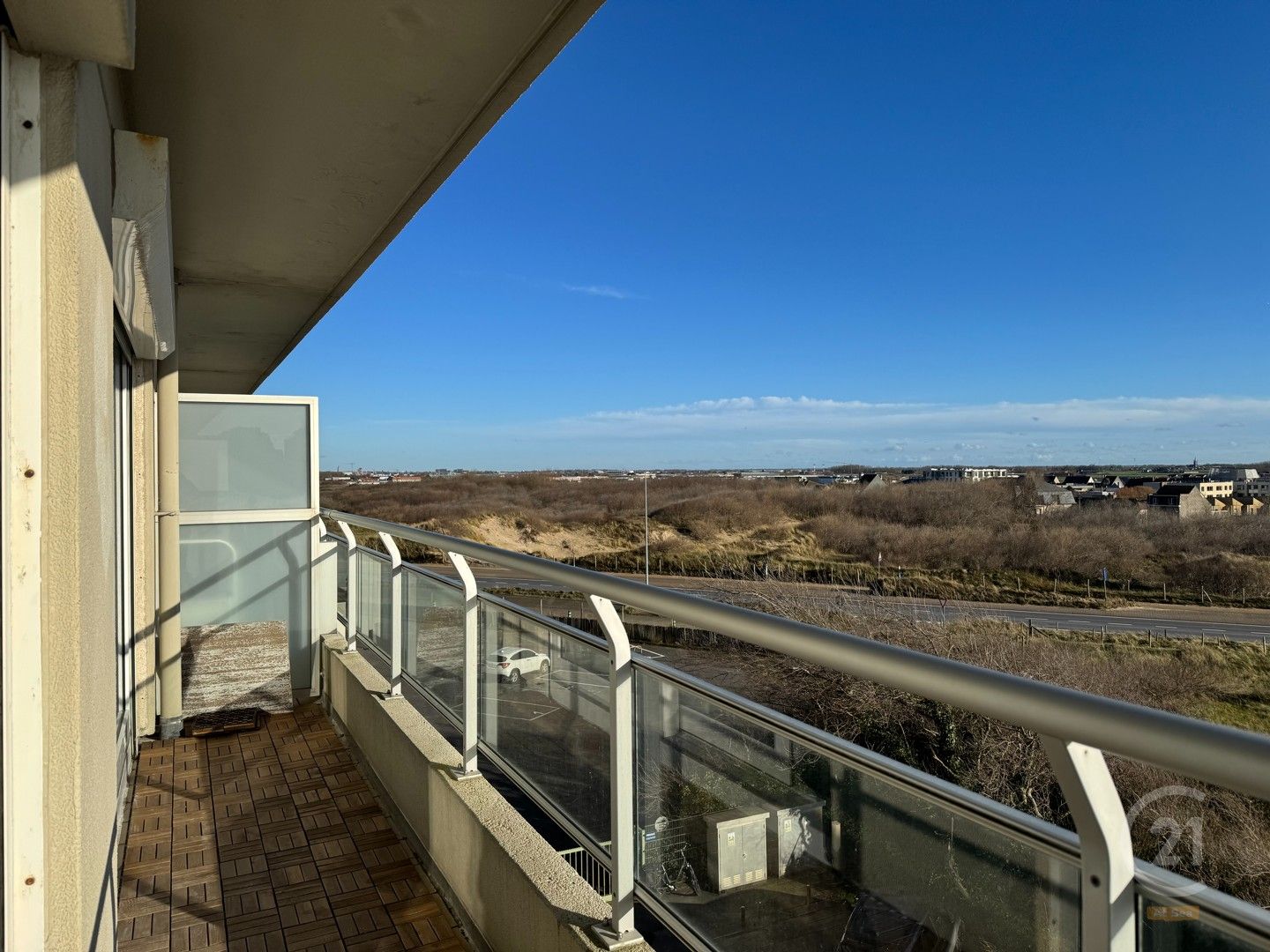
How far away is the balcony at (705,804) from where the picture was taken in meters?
0.79

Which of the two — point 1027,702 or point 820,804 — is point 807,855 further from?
point 1027,702

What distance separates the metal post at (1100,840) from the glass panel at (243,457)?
5316 mm

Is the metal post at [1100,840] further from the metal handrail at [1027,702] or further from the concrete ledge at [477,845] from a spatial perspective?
the concrete ledge at [477,845]

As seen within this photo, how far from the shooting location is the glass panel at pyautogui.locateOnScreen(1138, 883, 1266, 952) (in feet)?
2.32

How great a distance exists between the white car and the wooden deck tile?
2.64ft

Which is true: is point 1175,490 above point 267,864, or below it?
above

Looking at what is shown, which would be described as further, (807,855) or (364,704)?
(364,704)

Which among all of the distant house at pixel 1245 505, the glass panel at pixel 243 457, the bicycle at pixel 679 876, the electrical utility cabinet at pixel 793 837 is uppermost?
the glass panel at pixel 243 457

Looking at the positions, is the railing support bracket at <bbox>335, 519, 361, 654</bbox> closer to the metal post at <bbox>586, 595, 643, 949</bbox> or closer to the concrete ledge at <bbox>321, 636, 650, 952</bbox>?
the concrete ledge at <bbox>321, 636, 650, 952</bbox>

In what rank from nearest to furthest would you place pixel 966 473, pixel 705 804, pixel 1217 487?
pixel 705 804, pixel 1217 487, pixel 966 473

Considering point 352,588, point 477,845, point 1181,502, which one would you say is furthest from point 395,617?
point 1181,502

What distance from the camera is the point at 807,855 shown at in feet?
4.10

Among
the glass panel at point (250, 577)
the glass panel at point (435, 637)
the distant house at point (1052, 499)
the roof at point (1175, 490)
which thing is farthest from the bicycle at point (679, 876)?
the distant house at point (1052, 499)

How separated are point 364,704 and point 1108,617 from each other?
31960mm
